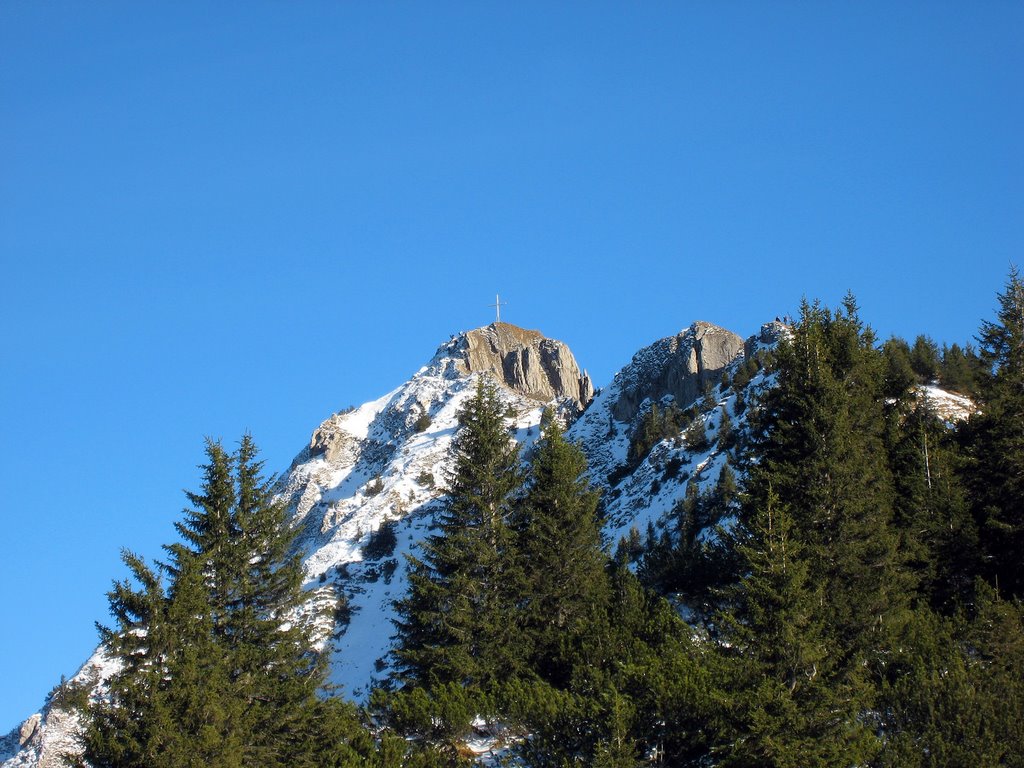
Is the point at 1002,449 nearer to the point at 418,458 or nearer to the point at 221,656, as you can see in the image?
the point at 221,656

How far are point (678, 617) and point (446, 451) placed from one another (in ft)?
388

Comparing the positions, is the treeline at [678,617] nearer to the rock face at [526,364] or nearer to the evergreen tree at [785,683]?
the evergreen tree at [785,683]


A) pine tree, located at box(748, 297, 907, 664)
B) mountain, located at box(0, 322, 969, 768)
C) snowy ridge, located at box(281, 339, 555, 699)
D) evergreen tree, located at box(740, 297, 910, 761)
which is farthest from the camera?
snowy ridge, located at box(281, 339, 555, 699)

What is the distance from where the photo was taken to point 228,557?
2998 cm

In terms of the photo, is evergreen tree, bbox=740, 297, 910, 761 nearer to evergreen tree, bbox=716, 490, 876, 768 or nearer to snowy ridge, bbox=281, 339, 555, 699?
evergreen tree, bbox=716, 490, 876, 768

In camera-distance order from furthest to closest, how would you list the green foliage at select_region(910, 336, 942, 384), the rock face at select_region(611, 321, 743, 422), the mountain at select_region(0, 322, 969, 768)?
1. the rock face at select_region(611, 321, 743, 422)
2. the mountain at select_region(0, 322, 969, 768)
3. the green foliage at select_region(910, 336, 942, 384)

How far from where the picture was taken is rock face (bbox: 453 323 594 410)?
600 feet

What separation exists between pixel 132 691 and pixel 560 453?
16970mm

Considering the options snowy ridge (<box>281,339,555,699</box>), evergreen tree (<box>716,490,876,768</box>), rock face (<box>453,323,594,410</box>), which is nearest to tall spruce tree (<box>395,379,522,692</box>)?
evergreen tree (<box>716,490,876,768</box>)

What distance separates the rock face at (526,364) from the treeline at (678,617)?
465ft

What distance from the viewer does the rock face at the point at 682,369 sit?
144250 millimetres

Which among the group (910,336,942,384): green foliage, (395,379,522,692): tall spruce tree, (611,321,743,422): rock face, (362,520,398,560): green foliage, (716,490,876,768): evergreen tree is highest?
(611,321,743,422): rock face

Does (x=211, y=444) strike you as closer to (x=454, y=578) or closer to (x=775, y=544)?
(x=454, y=578)

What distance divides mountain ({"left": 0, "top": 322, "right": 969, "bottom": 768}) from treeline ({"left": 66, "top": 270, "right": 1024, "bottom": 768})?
33.2 meters
